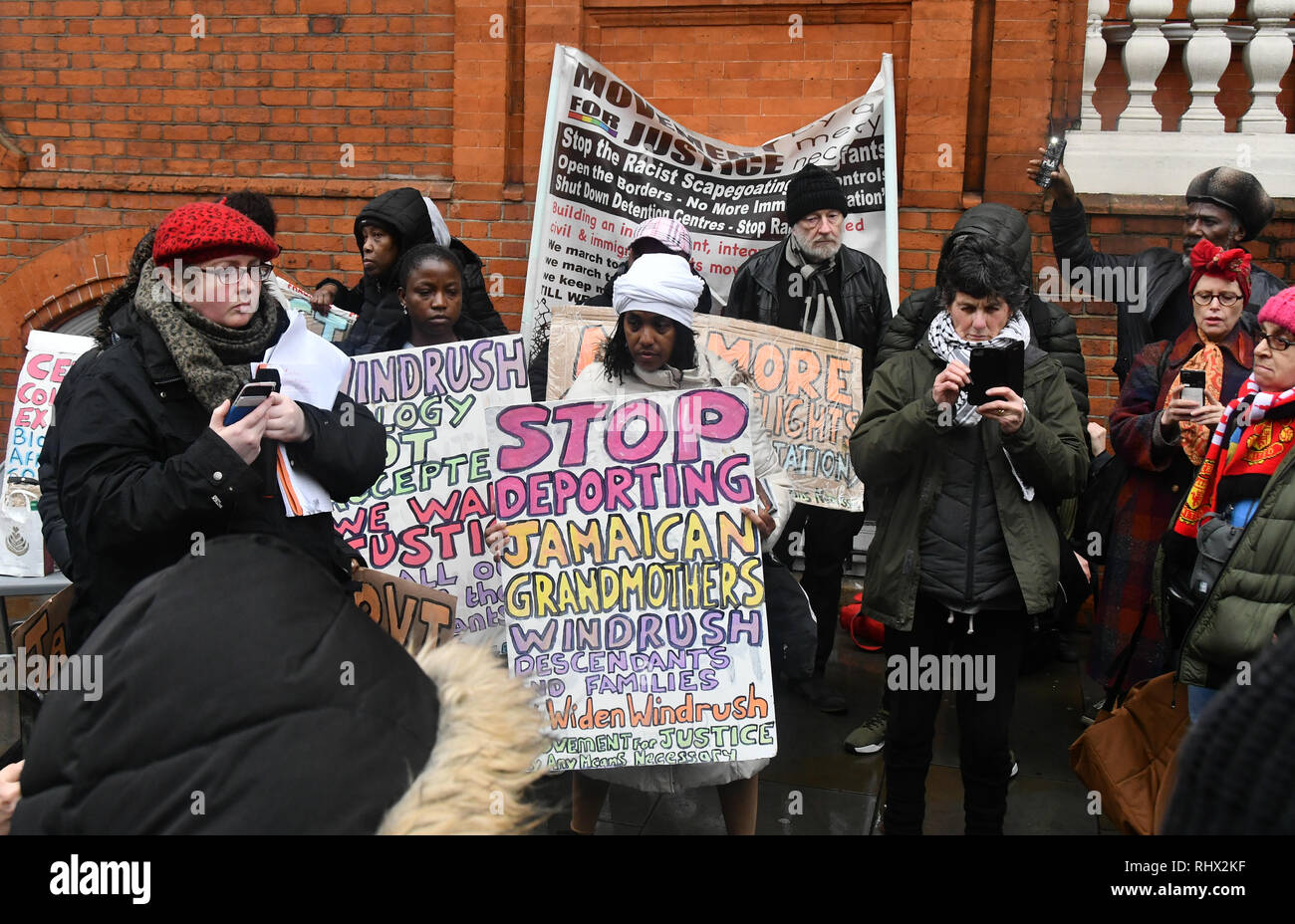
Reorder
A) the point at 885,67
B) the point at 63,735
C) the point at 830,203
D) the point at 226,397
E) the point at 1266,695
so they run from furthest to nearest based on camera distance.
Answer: the point at 885,67 < the point at 830,203 < the point at 226,397 < the point at 63,735 < the point at 1266,695

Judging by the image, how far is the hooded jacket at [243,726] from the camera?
1043 millimetres

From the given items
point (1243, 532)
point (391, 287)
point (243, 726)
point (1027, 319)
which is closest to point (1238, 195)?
point (1027, 319)

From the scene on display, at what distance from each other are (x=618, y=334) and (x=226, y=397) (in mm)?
1347

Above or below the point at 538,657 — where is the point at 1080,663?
below

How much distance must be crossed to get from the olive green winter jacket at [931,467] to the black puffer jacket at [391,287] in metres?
2.17

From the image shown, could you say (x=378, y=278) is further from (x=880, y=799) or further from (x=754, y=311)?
(x=880, y=799)

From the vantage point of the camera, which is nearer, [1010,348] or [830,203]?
[1010,348]

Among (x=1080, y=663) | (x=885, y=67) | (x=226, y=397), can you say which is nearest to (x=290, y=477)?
(x=226, y=397)

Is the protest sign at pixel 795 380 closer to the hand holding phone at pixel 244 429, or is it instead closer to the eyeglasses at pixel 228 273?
the eyeglasses at pixel 228 273

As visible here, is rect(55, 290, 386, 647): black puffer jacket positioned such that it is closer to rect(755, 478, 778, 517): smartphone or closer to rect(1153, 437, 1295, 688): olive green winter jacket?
rect(755, 478, 778, 517): smartphone

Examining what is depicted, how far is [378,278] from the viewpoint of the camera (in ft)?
16.4

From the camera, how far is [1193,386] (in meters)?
3.64

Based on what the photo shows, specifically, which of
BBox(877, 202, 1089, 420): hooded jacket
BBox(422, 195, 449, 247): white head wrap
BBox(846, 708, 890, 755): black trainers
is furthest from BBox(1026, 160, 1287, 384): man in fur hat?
BBox(422, 195, 449, 247): white head wrap

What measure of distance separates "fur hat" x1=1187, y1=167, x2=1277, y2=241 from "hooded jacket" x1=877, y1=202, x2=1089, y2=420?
3.38ft
